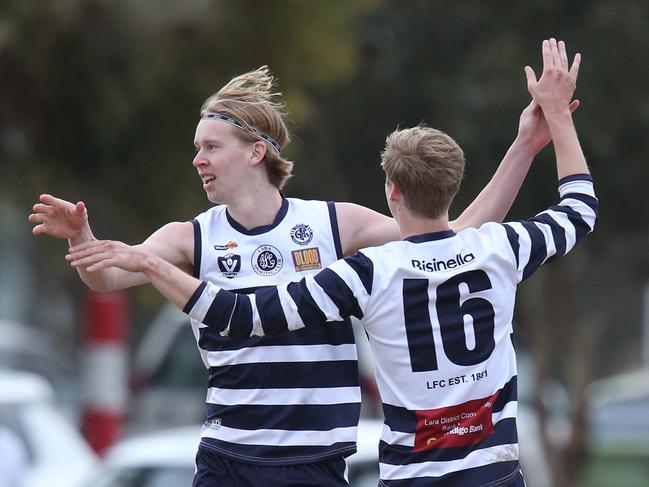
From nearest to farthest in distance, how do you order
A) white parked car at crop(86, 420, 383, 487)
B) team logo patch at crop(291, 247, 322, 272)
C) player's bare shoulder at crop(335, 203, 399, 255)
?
team logo patch at crop(291, 247, 322, 272)
player's bare shoulder at crop(335, 203, 399, 255)
white parked car at crop(86, 420, 383, 487)

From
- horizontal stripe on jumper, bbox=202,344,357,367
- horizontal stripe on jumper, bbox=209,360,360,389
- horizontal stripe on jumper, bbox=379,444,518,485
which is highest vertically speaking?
horizontal stripe on jumper, bbox=202,344,357,367

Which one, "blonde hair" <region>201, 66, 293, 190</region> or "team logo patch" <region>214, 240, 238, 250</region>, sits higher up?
"blonde hair" <region>201, 66, 293, 190</region>

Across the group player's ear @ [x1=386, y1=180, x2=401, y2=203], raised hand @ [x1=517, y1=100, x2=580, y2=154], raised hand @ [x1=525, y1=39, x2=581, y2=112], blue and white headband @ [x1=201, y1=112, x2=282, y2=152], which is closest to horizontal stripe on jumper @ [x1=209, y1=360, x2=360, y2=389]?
player's ear @ [x1=386, y1=180, x2=401, y2=203]

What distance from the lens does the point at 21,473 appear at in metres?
8.34

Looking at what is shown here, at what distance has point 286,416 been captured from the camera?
4312 millimetres

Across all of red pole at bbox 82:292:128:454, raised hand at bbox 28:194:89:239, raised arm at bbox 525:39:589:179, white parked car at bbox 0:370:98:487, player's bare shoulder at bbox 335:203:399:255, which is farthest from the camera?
red pole at bbox 82:292:128:454

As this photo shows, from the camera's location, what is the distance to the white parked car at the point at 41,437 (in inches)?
349

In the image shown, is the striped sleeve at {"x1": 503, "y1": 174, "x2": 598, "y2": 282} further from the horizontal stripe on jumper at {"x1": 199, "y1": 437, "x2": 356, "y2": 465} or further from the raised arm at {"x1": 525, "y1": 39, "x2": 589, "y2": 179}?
the horizontal stripe on jumper at {"x1": 199, "y1": 437, "x2": 356, "y2": 465}

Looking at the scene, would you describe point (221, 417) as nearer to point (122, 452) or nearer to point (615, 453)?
point (122, 452)

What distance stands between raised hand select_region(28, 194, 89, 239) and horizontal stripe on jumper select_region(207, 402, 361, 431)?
2.44 feet

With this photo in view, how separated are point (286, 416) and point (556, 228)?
1.01 metres

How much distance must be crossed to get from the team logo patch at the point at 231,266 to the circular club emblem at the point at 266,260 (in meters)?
0.05

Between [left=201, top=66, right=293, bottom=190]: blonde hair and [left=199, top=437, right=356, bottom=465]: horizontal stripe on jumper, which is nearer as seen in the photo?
[left=199, top=437, right=356, bottom=465]: horizontal stripe on jumper

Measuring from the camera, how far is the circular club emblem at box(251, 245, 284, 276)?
4.36 m
